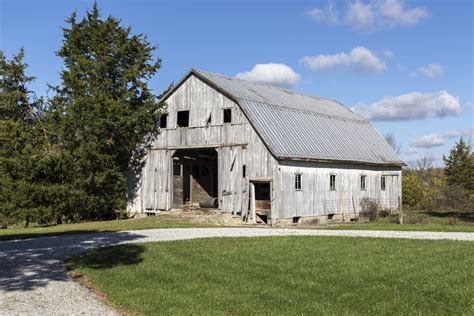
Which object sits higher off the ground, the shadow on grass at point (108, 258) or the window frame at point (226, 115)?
the window frame at point (226, 115)

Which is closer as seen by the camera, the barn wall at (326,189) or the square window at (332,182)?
the barn wall at (326,189)

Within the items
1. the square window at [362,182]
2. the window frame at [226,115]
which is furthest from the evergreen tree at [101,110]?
the square window at [362,182]

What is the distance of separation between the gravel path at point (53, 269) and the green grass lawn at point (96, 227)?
243 cm

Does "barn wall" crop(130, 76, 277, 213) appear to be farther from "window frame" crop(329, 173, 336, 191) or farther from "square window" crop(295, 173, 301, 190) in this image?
"window frame" crop(329, 173, 336, 191)

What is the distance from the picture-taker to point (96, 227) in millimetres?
25219

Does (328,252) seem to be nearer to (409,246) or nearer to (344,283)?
(409,246)

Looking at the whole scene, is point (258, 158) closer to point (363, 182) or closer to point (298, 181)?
point (298, 181)

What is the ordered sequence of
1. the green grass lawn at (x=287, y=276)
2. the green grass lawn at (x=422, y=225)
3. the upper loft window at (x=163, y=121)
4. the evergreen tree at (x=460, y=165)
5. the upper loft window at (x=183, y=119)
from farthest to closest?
the evergreen tree at (x=460, y=165) → the upper loft window at (x=163, y=121) → the upper loft window at (x=183, y=119) → the green grass lawn at (x=422, y=225) → the green grass lawn at (x=287, y=276)

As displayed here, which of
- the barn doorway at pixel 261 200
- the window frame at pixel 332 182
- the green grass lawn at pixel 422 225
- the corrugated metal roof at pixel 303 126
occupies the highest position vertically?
the corrugated metal roof at pixel 303 126

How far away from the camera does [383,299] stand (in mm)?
8844

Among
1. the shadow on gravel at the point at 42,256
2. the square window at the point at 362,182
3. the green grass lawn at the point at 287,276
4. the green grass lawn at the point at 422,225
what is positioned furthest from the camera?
the square window at the point at 362,182

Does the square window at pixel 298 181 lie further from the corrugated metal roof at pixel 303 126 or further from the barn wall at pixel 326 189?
the corrugated metal roof at pixel 303 126

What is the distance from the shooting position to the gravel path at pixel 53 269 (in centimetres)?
881

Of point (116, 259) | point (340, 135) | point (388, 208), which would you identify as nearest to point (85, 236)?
point (116, 259)
